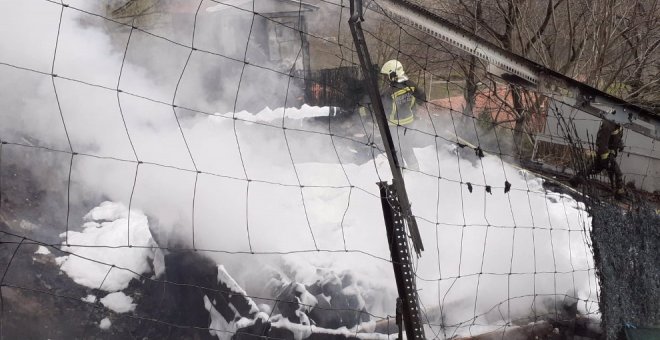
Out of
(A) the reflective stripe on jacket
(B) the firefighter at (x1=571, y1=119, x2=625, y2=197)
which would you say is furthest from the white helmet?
(B) the firefighter at (x1=571, y1=119, x2=625, y2=197)

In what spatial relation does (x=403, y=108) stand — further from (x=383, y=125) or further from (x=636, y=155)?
(x=383, y=125)

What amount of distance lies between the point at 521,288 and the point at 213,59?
204 inches

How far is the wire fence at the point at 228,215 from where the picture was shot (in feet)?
13.2

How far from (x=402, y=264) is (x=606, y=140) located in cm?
218

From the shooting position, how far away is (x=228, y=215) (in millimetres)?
4898

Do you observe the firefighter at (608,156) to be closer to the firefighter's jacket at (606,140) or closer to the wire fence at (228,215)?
the firefighter's jacket at (606,140)

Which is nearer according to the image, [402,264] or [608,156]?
[402,264]

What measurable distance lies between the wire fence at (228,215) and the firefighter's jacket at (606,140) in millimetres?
287

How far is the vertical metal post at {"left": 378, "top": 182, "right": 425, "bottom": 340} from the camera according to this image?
253 centimetres

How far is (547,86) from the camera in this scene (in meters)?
3.13

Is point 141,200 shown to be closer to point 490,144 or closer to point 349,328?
point 349,328

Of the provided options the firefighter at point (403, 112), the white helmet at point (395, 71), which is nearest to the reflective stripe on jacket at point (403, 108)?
the firefighter at point (403, 112)

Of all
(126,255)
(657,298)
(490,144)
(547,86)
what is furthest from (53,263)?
(490,144)

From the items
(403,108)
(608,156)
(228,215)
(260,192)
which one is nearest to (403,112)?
(403,108)
